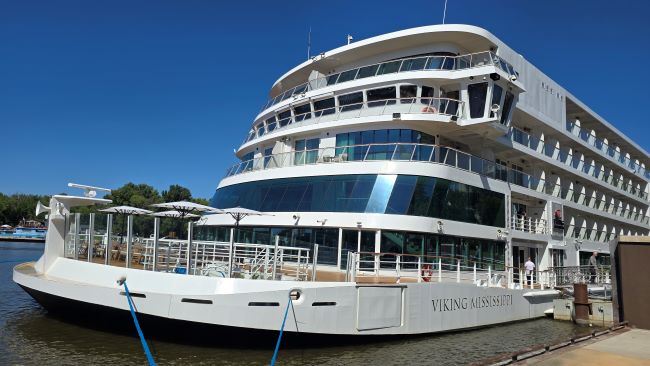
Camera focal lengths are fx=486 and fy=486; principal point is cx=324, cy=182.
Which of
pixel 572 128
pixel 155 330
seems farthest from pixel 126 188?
pixel 155 330

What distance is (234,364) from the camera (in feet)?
31.9

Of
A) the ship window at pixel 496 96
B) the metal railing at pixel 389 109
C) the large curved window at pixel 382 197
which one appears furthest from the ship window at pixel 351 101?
the ship window at pixel 496 96

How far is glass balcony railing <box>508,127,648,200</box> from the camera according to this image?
21828 mm

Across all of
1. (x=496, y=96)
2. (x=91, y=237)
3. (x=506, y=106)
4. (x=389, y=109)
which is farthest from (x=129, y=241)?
(x=506, y=106)

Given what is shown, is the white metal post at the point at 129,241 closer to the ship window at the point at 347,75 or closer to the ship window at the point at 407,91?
the ship window at the point at 407,91

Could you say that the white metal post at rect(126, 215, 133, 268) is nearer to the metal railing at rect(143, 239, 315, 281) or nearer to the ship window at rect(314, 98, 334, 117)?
the metal railing at rect(143, 239, 315, 281)

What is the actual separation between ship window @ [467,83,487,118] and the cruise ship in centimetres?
6

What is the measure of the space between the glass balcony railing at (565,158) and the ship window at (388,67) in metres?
5.90

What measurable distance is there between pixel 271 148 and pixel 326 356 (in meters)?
13.6

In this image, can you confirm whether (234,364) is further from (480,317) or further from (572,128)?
(572,128)

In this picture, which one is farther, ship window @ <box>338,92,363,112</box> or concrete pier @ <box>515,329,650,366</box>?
ship window @ <box>338,92,363,112</box>

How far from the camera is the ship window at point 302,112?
21272 mm

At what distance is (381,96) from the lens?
62.4 ft

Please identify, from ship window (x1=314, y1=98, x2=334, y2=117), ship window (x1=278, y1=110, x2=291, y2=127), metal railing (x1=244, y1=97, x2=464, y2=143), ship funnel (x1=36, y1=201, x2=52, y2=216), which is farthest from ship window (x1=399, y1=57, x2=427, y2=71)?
ship funnel (x1=36, y1=201, x2=52, y2=216)
